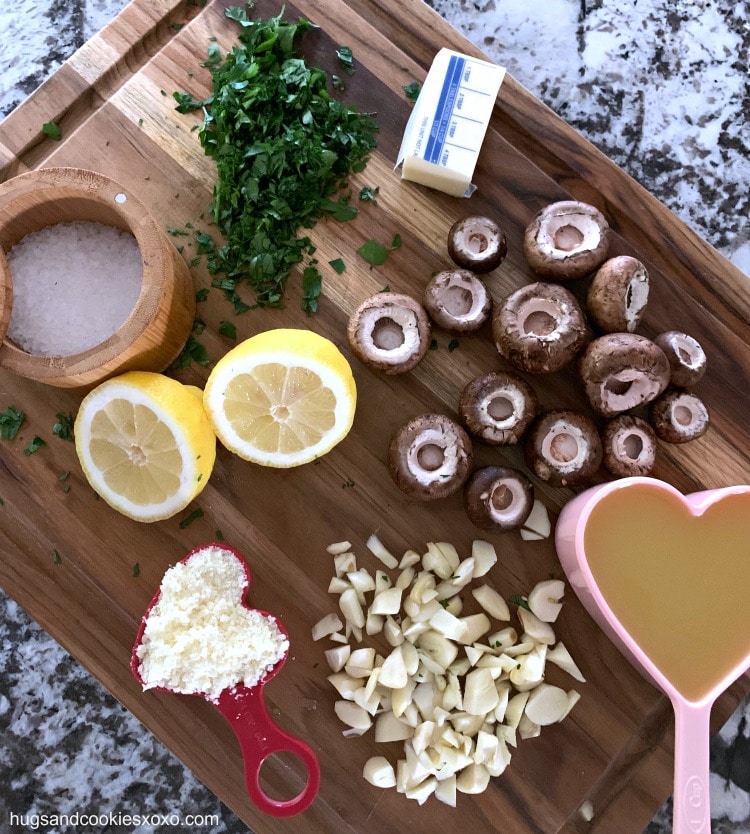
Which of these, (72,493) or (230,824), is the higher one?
(72,493)

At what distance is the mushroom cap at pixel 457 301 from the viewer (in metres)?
1.76

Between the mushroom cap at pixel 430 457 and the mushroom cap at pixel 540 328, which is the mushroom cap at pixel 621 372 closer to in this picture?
the mushroom cap at pixel 540 328

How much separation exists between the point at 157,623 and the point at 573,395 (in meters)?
1.24

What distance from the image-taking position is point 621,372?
1699 mm

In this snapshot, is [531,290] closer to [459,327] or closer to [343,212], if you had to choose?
[459,327]

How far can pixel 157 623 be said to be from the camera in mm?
1631

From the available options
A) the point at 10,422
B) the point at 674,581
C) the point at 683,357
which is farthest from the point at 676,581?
the point at 10,422

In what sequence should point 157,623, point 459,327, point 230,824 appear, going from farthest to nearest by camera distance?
point 230,824 → point 459,327 → point 157,623

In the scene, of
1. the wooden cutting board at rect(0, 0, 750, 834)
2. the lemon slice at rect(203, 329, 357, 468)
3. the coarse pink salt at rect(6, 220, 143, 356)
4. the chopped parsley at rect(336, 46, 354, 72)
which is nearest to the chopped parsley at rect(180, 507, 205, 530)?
the wooden cutting board at rect(0, 0, 750, 834)

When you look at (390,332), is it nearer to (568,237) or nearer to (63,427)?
(568,237)

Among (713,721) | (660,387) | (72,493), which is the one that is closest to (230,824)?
(72,493)

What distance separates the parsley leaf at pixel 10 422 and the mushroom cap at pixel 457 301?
Answer: 3.81 feet

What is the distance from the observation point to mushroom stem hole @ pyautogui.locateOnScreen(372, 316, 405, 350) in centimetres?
178

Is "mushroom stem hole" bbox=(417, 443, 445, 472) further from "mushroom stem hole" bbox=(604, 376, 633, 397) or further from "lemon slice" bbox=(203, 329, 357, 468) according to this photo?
"mushroom stem hole" bbox=(604, 376, 633, 397)
